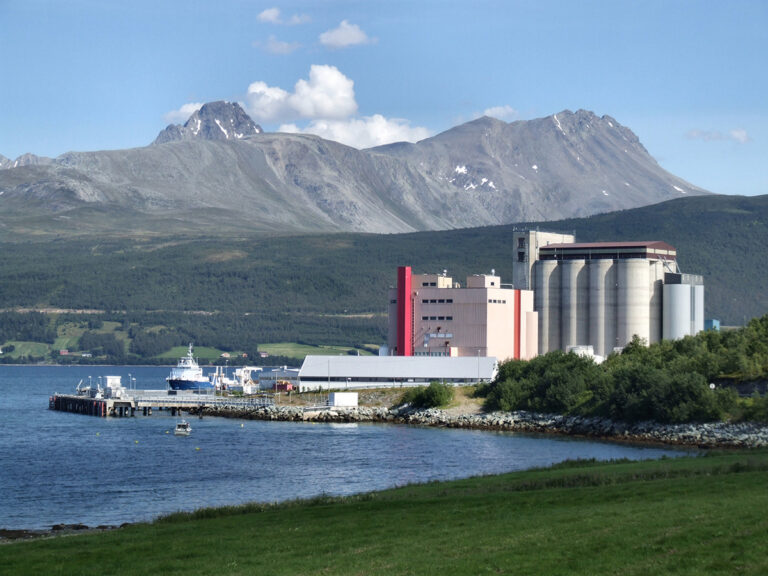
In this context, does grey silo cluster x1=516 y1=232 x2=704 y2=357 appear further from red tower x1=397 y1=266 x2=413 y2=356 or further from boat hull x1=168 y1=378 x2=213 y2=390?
boat hull x1=168 y1=378 x2=213 y2=390

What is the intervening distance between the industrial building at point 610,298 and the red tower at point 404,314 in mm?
18645

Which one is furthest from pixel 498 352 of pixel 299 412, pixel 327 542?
pixel 327 542

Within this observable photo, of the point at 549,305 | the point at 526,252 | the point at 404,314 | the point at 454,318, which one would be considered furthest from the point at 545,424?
the point at 526,252

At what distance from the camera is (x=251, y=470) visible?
231 feet

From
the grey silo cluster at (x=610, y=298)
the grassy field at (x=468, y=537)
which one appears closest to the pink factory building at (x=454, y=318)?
the grey silo cluster at (x=610, y=298)

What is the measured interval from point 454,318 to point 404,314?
5.92 meters

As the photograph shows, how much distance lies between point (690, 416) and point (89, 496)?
153 ft

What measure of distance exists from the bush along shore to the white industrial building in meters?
12.0

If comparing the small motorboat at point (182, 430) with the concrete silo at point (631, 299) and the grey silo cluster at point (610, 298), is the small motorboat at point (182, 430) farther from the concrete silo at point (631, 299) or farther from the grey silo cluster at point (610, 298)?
the concrete silo at point (631, 299)

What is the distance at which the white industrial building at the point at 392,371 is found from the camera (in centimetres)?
12662

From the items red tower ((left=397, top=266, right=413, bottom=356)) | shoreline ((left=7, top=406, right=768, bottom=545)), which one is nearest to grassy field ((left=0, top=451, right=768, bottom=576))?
shoreline ((left=7, top=406, right=768, bottom=545))

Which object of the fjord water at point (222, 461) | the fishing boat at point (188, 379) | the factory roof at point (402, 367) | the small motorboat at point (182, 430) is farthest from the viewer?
the fishing boat at point (188, 379)

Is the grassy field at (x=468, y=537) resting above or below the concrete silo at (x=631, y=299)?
below

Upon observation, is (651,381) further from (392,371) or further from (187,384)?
(187,384)
